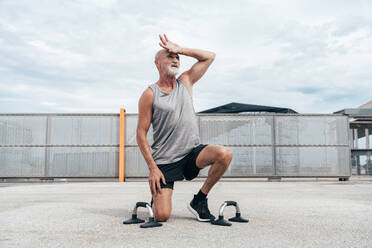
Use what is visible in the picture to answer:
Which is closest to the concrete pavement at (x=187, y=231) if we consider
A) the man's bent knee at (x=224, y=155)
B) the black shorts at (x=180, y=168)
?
the black shorts at (x=180, y=168)

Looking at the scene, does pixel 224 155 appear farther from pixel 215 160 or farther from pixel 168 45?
pixel 168 45

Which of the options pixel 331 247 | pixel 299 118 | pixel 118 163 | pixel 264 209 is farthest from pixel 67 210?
pixel 299 118

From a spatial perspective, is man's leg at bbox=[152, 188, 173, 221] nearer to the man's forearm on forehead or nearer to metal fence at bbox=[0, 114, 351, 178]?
the man's forearm on forehead

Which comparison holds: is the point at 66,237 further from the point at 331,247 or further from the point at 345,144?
the point at 345,144

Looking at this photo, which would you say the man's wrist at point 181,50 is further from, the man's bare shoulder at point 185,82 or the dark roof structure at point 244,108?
the dark roof structure at point 244,108

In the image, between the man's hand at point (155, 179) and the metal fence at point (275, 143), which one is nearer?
the man's hand at point (155, 179)

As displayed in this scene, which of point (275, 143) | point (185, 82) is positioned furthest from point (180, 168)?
point (275, 143)

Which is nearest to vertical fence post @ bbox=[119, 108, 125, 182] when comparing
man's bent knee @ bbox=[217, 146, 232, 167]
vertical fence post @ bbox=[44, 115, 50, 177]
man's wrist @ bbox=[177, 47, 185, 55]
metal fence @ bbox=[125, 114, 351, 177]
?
metal fence @ bbox=[125, 114, 351, 177]

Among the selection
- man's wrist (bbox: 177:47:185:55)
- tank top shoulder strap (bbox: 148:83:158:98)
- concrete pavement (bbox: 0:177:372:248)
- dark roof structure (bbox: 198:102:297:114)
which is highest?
dark roof structure (bbox: 198:102:297:114)

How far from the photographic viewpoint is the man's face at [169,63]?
10.3ft

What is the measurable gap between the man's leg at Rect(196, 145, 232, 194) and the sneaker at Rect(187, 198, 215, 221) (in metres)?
0.12

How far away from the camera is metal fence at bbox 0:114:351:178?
1233 centimetres

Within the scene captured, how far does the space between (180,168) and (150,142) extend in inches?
367

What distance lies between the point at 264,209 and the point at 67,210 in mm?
2249
